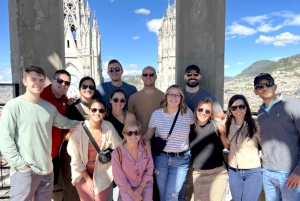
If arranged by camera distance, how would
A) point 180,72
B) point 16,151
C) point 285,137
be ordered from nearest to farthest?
point 16,151, point 285,137, point 180,72

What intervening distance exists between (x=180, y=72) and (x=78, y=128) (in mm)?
2108

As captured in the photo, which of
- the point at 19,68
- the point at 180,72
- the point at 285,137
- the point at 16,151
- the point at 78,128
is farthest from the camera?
the point at 180,72

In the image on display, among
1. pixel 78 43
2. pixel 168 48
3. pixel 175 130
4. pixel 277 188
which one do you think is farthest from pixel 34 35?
pixel 78 43

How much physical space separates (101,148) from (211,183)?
1.57 meters

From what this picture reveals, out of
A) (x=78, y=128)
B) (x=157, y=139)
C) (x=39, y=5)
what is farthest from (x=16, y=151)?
(x=39, y=5)

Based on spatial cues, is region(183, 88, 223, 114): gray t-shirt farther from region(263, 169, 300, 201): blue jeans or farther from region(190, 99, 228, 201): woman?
region(263, 169, 300, 201): blue jeans

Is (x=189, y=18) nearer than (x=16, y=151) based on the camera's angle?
Answer: No

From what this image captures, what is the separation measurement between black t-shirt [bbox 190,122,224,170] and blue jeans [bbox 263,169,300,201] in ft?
1.96

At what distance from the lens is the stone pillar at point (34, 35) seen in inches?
141

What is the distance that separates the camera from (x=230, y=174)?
286cm

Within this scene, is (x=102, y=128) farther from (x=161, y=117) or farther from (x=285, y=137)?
(x=285, y=137)

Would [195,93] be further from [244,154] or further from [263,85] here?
[244,154]

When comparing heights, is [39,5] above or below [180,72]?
above

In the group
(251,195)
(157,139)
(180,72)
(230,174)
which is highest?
(180,72)
